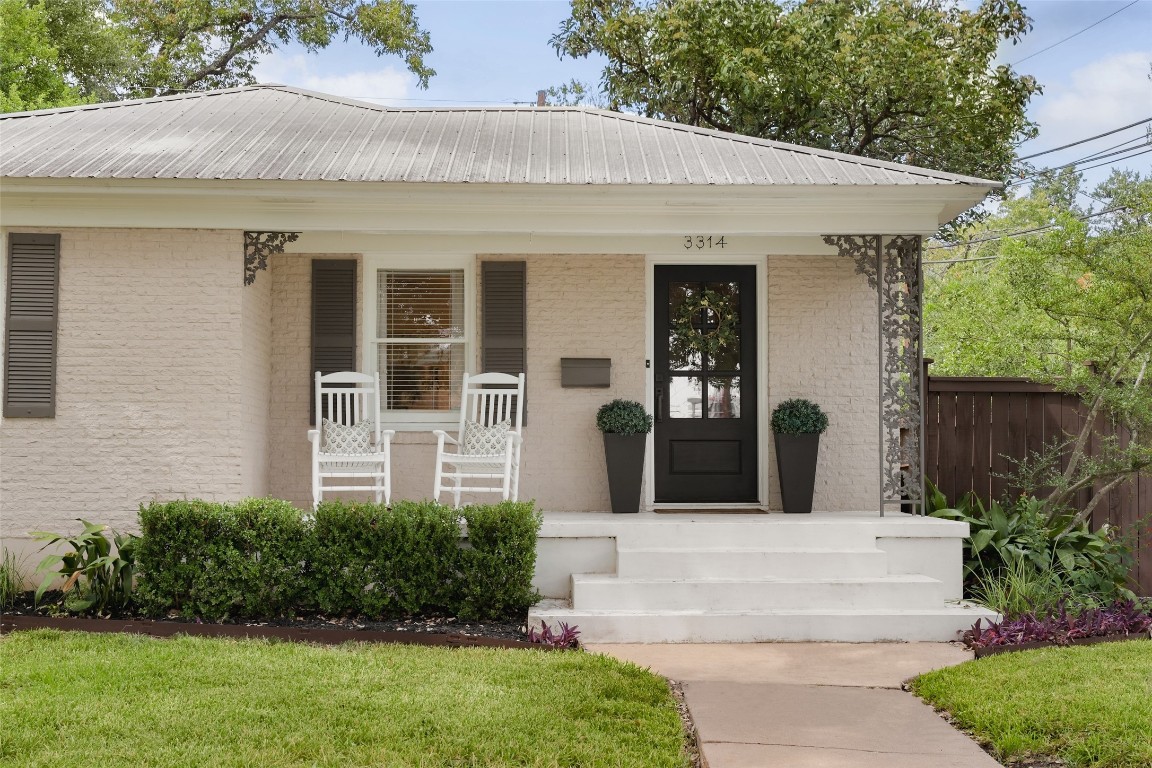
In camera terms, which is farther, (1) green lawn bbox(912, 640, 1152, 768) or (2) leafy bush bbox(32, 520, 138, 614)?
(2) leafy bush bbox(32, 520, 138, 614)

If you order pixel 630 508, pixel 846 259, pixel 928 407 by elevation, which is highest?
pixel 846 259

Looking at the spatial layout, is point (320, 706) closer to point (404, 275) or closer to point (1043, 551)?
point (404, 275)

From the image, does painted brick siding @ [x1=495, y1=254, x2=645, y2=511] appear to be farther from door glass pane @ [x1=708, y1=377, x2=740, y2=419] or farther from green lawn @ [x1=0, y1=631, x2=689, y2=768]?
green lawn @ [x1=0, y1=631, x2=689, y2=768]

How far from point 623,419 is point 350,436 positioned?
2.00 meters

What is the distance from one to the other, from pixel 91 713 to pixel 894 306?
17.9ft

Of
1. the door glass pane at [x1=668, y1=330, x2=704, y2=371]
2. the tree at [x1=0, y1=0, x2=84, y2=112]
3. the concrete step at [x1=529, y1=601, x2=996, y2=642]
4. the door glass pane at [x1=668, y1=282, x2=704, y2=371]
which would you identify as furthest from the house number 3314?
the tree at [x1=0, y1=0, x2=84, y2=112]

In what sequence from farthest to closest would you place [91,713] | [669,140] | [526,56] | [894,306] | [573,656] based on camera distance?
[526,56] < [669,140] < [894,306] < [573,656] < [91,713]

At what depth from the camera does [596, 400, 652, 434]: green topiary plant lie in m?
7.23

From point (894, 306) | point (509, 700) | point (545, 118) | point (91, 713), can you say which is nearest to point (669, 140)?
point (545, 118)

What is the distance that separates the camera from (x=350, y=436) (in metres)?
7.12

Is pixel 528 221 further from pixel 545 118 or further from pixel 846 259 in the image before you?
pixel 846 259

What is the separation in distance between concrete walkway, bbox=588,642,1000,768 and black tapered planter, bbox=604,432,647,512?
6.19ft

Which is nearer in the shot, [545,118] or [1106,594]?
[1106,594]

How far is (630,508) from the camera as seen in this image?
7301 mm
